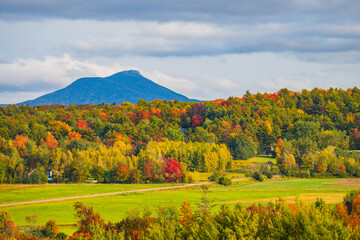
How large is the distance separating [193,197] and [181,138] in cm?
6190

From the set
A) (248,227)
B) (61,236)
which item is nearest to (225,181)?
(61,236)

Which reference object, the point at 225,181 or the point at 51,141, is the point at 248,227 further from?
the point at 51,141

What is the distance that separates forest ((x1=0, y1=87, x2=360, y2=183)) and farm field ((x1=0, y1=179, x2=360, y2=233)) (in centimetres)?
927

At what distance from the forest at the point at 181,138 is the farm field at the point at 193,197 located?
9272 millimetres

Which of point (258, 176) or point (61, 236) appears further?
point (258, 176)

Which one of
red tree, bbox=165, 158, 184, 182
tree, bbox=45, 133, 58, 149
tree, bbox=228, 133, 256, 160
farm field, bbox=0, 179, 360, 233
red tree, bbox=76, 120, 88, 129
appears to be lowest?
farm field, bbox=0, 179, 360, 233

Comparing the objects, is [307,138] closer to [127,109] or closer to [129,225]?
[127,109]

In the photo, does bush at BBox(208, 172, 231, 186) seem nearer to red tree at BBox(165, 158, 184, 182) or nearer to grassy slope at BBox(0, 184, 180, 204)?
red tree at BBox(165, 158, 184, 182)

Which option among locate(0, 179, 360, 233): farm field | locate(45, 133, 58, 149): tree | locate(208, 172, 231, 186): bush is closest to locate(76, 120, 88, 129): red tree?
locate(45, 133, 58, 149): tree

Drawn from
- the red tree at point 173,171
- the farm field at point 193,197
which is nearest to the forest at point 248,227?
the farm field at point 193,197

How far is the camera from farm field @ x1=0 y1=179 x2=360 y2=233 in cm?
6631

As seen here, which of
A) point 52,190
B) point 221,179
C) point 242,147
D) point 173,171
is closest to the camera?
point 52,190

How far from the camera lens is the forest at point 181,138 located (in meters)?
104

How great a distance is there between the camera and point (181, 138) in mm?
141375
